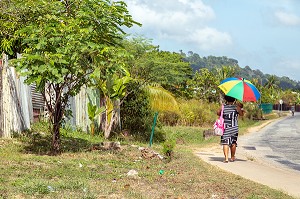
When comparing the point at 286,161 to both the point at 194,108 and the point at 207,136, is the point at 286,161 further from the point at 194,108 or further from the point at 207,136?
the point at 194,108

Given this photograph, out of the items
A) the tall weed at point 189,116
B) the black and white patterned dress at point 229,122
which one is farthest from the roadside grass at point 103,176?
the tall weed at point 189,116

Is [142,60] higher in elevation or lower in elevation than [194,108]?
higher

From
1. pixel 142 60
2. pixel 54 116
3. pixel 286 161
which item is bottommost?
pixel 286 161

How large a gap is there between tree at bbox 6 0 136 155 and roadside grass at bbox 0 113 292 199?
1101 mm

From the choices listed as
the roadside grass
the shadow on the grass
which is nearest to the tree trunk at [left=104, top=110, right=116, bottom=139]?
the shadow on the grass

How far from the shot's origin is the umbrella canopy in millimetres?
11523

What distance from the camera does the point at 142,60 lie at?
29.3 meters

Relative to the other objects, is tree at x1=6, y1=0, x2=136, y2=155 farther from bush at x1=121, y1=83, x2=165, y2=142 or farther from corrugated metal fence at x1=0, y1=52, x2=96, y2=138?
bush at x1=121, y1=83, x2=165, y2=142

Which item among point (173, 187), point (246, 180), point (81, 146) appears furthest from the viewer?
point (81, 146)

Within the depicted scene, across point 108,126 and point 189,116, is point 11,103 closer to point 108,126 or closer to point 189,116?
point 108,126

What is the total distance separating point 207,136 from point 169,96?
128 inches

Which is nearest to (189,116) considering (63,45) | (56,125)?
(56,125)

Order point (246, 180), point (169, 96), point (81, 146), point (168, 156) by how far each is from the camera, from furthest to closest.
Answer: point (169, 96) < point (81, 146) < point (168, 156) < point (246, 180)

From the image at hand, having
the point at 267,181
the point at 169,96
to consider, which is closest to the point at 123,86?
the point at 169,96
